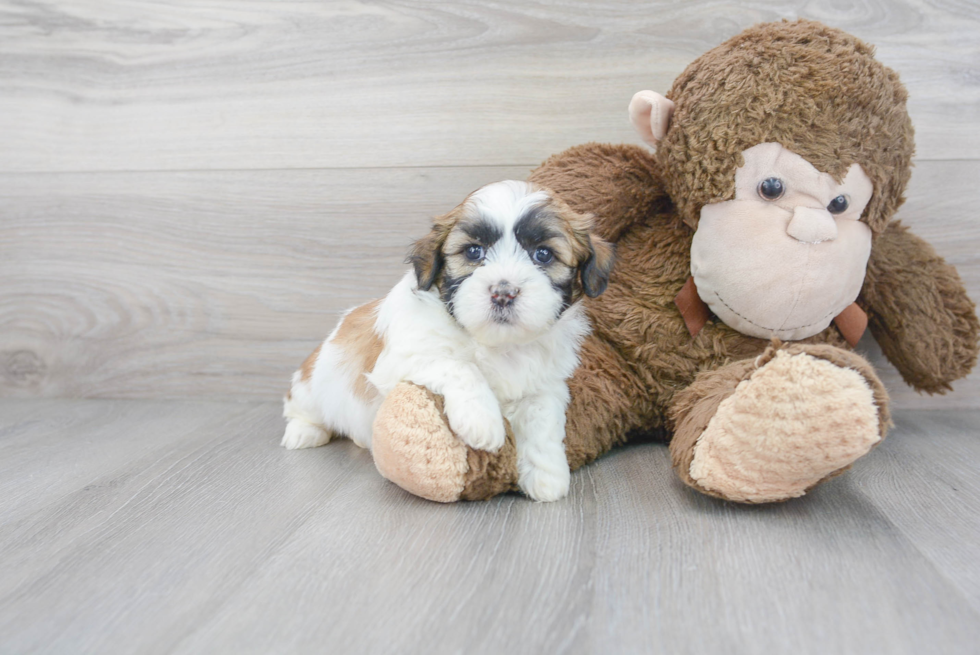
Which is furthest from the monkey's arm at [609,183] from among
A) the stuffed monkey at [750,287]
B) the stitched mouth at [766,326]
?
the stitched mouth at [766,326]

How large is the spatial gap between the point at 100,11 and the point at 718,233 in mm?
1713

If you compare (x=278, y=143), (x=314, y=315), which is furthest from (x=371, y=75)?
(x=314, y=315)

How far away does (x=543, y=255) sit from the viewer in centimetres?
122

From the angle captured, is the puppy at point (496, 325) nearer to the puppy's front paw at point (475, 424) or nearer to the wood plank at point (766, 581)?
the puppy's front paw at point (475, 424)

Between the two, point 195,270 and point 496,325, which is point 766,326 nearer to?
point 496,325

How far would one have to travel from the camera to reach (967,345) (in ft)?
5.09

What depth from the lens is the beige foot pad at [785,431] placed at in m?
1.02

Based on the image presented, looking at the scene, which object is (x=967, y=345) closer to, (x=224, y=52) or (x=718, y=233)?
(x=718, y=233)

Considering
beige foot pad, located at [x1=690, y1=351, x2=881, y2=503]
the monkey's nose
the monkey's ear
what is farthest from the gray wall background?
beige foot pad, located at [x1=690, y1=351, x2=881, y2=503]

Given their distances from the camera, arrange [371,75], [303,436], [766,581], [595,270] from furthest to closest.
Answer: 1. [371,75]
2. [303,436]
3. [595,270]
4. [766,581]

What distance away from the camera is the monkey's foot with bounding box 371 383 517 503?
45.2 inches

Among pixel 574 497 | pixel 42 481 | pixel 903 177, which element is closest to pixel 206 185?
pixel 42 481

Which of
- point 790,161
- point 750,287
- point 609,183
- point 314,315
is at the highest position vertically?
point 790,161

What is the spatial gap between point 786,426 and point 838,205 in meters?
0.50
